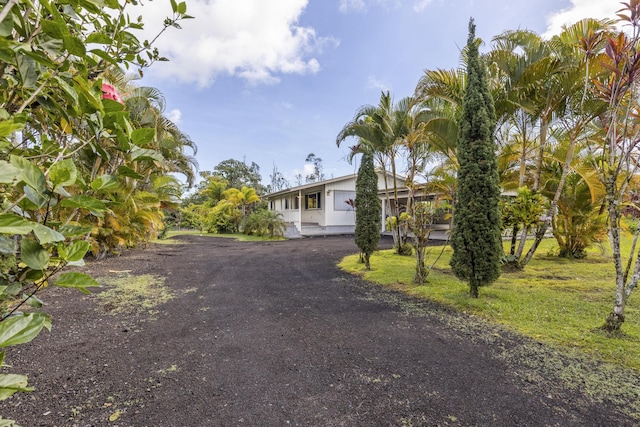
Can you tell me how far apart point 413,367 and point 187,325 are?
9.81 feet

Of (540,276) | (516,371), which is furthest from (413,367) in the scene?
(540,276)

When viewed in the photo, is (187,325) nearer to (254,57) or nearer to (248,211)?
(254,57)

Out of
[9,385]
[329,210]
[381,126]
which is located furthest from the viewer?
[329,210]

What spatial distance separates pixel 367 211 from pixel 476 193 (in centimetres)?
359

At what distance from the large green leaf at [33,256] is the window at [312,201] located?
64.6ft

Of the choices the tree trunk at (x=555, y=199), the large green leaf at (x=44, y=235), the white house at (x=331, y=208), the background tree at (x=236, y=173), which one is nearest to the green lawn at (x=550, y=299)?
the tree trunk at (x=555, y=199)

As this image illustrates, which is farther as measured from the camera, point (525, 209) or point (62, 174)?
point (525, 209)

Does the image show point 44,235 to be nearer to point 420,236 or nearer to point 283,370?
point 283,370

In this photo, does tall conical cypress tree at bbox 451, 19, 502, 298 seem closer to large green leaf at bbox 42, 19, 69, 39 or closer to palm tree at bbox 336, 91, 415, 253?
palm tree at bbox 336, 91, 415, 253

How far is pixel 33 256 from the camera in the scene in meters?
0.83

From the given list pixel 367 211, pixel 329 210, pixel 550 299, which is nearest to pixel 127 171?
pixel 550 299

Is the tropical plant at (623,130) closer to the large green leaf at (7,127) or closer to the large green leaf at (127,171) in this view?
the large green leaf at (127,171)

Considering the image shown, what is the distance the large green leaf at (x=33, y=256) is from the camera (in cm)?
81

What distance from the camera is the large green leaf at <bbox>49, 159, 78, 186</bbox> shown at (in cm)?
86
